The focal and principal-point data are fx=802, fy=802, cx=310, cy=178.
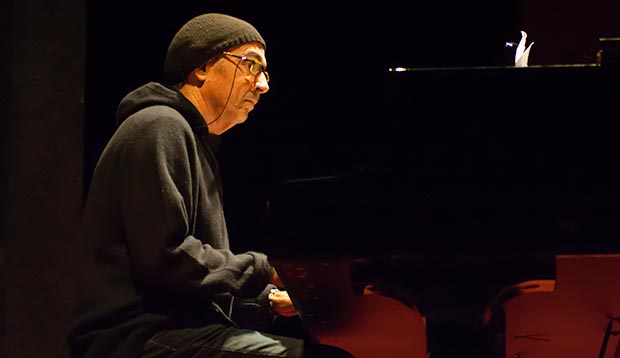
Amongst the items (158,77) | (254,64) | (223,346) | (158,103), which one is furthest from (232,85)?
(158,77)

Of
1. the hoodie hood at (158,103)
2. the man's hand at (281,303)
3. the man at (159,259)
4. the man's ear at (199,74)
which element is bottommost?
the man's hand at (281,303)

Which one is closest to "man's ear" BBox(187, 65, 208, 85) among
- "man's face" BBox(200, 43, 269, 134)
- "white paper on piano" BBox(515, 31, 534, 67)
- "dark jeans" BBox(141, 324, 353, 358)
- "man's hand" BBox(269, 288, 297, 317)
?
"man's face" BBox(200, 43, 269, 134)

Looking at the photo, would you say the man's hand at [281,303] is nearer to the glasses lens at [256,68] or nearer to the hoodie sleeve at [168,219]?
the hoodie sleeve at [168,219]

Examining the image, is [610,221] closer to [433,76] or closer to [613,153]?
[613,153]

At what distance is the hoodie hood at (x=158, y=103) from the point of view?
2119mm

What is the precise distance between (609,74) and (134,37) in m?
2.41

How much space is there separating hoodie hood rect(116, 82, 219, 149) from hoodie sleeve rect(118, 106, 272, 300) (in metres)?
0.08

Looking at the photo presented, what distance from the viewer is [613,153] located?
5.81ft

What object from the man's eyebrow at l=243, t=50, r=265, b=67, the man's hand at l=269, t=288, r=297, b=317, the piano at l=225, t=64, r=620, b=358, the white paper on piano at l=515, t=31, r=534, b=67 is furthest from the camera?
the white paper on piano at l=515, t=31, r=534, b=67

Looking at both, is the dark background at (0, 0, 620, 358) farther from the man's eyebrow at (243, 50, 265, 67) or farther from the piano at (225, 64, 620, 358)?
the piano at (225, 64, 620, 358)

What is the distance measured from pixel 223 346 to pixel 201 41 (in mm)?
965

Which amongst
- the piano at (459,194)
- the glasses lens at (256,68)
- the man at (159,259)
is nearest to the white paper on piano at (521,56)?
the piano at (459,194)

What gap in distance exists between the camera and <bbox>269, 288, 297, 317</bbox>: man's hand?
91.5 inches

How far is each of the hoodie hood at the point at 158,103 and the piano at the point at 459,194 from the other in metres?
0.47
